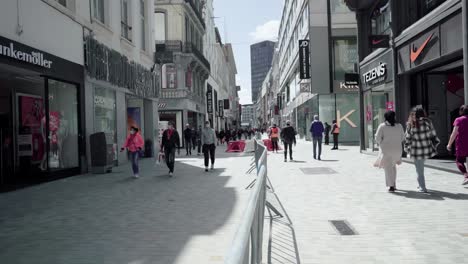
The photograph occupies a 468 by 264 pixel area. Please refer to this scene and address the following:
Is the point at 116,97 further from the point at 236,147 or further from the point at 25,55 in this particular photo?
the point at 236,147

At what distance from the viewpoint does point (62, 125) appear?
14367 mm

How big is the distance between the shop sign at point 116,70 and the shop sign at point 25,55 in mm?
3154

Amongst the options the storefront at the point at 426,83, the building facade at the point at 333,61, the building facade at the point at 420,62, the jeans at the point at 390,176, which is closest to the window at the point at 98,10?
the building facade at the point at 420,62

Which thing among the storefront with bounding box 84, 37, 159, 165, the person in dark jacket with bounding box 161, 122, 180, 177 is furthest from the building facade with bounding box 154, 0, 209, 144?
the person in dark jacket with bounding box 161, 122, 180, 177

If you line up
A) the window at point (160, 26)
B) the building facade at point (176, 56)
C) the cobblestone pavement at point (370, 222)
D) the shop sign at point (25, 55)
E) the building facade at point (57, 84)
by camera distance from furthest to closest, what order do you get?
the window at point (160, 26), the building facade at point (176, 56), the building facade at point (57, 84), the shop sign at point (25, 55), the cobblestone pavement at point (370, 222)

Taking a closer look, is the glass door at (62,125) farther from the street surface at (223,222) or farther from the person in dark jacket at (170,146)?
the person in dark jacket at (170,146)

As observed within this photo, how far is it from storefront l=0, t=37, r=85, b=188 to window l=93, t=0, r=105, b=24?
9.94 ft

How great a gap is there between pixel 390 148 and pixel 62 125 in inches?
402

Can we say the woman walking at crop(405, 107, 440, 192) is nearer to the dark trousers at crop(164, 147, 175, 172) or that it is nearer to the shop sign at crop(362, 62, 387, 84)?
the dark trousers at crop(164, 147, 175, 172)

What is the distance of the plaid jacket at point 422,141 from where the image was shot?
8906 millimetres

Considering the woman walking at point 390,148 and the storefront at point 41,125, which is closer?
the woman walking at point 390,148

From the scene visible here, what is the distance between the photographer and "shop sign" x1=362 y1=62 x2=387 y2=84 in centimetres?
1735

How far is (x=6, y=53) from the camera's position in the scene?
33.0 feet

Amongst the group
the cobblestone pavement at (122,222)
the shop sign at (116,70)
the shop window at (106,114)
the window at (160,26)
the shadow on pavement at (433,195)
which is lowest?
the cobblestone pavement at (122,222)
